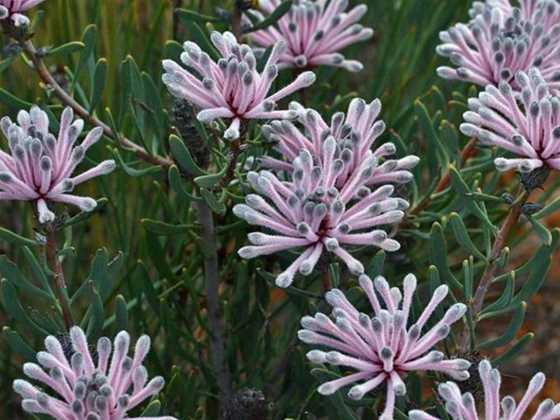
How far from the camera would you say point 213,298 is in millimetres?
1060

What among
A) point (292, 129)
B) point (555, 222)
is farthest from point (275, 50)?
point (555, 222)

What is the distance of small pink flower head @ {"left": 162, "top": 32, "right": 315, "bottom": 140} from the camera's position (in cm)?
84

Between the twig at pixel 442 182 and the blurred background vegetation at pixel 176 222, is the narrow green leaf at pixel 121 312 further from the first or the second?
the twig at pixel 442 182

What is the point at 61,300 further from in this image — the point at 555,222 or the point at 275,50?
the point at 555,222

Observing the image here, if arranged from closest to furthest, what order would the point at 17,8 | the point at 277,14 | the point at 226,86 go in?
the point at 226,86 → the point at 17,8 → the point at 277,14

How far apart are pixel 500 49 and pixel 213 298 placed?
39 centimetres

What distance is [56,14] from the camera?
4.60 ft

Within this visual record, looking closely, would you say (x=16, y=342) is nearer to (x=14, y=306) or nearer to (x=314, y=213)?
(x=14, y=306)

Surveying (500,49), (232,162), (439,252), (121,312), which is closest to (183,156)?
(232,162)

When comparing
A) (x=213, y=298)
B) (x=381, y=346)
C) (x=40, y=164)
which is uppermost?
(x=40, y=164)

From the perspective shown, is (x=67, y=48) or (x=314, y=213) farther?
(x=67, y=48)

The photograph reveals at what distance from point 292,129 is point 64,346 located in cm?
27

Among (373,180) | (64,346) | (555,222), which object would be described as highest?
(373,180)

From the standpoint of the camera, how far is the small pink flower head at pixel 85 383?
0.73 metres
